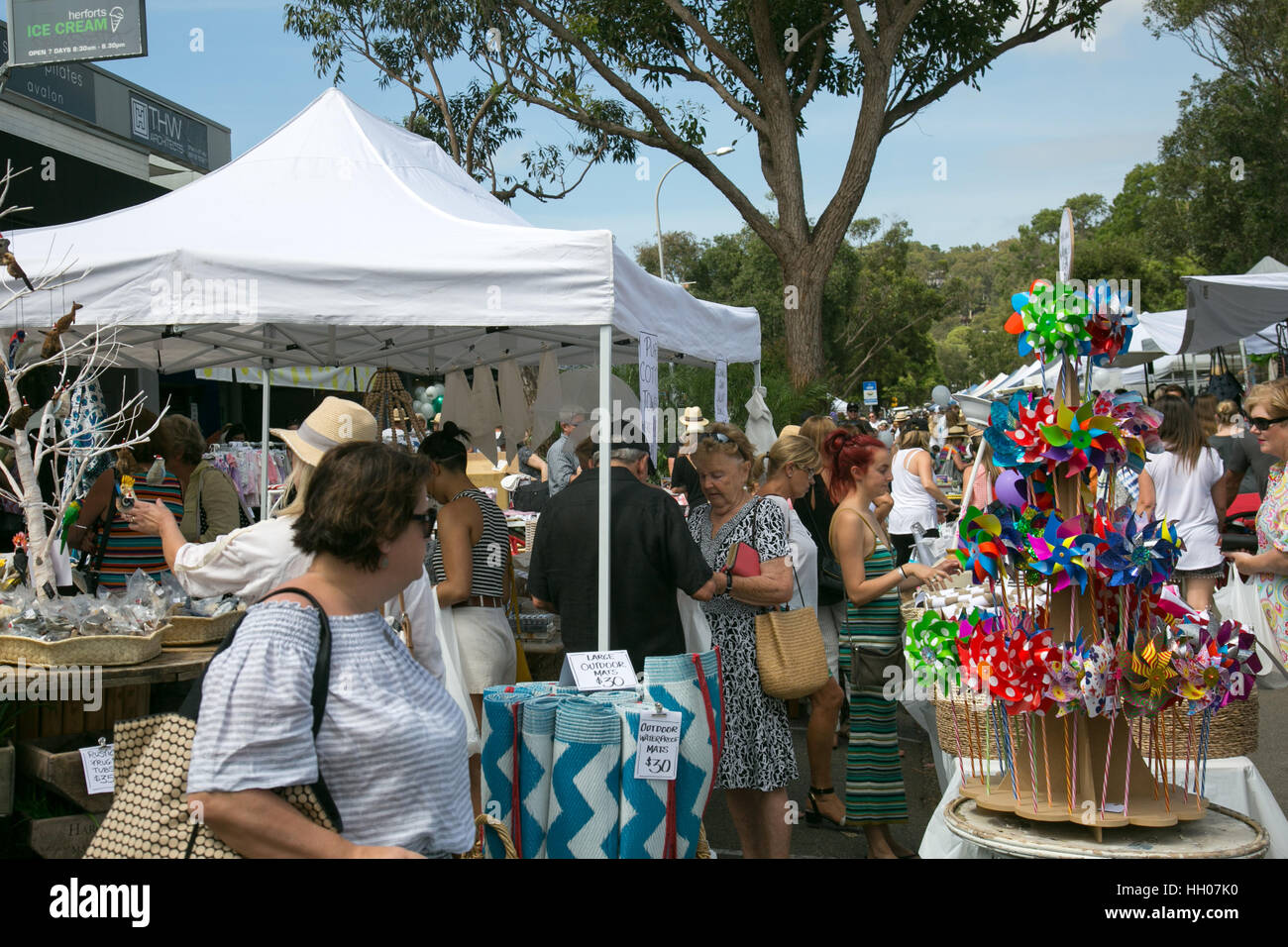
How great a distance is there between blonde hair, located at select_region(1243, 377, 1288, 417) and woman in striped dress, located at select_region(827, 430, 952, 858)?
1.53 meters

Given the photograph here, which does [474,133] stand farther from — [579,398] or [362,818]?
[362,818]

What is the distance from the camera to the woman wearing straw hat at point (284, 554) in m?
3.08

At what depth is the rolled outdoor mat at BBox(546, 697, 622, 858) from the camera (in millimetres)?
3691

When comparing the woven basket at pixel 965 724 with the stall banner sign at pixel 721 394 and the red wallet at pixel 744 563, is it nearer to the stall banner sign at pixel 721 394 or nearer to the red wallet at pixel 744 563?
the red wallet at pixel 744 563

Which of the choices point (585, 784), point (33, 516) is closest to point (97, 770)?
point (33, 516)

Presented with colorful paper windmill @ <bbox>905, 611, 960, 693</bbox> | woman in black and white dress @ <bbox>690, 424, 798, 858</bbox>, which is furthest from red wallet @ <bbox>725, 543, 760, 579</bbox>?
colorful paper windmill @ <bbox>905, 611, 960, 693</bbox>

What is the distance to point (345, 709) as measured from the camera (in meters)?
1.90

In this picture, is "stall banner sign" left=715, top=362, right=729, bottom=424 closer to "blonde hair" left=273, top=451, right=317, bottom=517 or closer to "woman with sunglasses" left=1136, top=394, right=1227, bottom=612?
"woman with sunglasses" left=1136, top=394, right=1227, bottom=612

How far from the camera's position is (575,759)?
3703mm

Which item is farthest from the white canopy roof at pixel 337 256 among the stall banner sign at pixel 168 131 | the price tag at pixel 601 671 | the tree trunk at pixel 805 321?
the stall banner sign at pixel 168 131

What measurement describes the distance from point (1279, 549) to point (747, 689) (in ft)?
7.15

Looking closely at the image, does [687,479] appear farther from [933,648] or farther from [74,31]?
[74,31]

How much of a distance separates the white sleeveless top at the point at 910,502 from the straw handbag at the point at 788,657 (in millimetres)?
5059

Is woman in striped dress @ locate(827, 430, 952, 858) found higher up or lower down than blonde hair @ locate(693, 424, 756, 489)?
lower down
